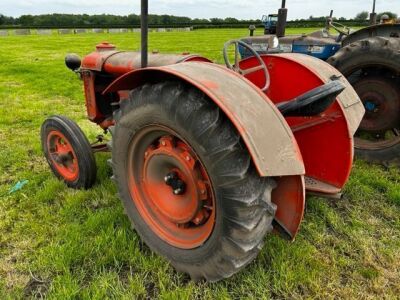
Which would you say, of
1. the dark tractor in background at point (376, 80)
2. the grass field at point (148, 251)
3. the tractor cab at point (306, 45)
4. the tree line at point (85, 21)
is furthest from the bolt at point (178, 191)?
the tree line at point (85, 21)

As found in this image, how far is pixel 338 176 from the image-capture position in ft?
7.71

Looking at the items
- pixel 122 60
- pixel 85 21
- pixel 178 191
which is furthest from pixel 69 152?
pixel 85 21

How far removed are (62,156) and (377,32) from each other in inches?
142

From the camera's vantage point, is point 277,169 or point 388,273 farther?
point 388,273

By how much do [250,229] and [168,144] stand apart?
0.66m

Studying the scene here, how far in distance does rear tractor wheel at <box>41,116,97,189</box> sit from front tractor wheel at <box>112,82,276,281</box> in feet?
2.49

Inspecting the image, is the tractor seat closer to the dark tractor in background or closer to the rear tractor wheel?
the rear tractor wheel

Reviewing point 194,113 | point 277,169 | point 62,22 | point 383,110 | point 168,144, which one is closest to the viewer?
point 277,169

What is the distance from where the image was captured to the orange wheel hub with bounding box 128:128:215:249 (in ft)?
6.37

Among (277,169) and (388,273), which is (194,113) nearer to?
(277,169)

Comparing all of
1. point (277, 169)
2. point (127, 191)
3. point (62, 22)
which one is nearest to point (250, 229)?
point (277, 169)

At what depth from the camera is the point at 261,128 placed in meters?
1.59

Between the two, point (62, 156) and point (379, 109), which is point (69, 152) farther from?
point (379, 109)

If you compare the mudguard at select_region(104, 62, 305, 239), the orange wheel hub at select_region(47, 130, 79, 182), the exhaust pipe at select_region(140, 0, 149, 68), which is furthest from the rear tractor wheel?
the mudguard at select_region(104, 62, 305, 239)
